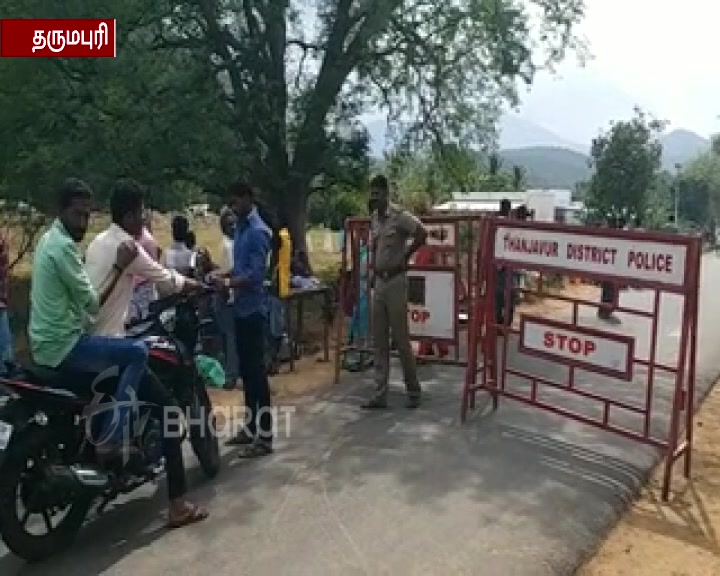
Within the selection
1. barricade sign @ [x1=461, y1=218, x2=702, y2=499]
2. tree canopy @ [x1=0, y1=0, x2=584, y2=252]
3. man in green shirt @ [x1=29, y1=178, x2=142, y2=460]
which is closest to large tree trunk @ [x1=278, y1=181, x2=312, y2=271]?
tree canopy @ [x1=0, y1=0, x2=584, y2=252]

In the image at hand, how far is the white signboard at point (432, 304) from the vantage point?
24.0 feet

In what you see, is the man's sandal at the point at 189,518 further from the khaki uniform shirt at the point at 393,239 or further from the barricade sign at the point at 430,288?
the barricade sign at the point at 430,288

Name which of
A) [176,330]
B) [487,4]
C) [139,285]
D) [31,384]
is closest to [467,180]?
[487,4]

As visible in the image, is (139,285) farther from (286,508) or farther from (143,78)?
(143,78)

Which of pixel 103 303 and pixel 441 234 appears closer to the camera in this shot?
pixel 103 303

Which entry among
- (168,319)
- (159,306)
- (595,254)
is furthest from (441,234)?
(159,306)

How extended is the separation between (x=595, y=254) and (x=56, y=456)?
11.3ft

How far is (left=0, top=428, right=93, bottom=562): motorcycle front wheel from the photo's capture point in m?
3.84

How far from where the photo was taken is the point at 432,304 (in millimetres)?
7414

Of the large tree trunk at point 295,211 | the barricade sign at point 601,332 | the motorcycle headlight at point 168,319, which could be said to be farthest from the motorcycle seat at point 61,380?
the large tree trunk at point 295,211

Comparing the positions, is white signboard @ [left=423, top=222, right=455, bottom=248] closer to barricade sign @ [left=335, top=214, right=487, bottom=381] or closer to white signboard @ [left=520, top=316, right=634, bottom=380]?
barricade sign @ [left=335, top=214, right=487, bottom=381]

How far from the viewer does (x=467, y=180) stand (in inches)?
658

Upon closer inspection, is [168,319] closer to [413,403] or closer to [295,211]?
[413,403]

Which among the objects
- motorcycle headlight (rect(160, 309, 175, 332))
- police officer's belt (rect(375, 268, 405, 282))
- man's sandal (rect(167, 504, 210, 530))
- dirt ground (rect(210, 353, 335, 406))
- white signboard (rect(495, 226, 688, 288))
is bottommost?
dirt ground (rect(210, 353, 335, 406))
